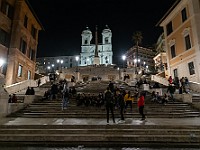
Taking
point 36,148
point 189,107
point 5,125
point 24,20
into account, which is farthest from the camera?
point 24,20

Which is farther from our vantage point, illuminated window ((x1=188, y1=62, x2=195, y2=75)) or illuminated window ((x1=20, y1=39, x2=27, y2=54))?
illuminated window ((x1=20, y1=39, x2=27, y2=54))

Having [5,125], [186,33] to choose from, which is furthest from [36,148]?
[186,33]

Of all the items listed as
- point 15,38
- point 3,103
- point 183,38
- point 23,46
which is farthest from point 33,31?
point 183,38

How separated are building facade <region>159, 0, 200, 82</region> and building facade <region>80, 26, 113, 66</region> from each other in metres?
60.8

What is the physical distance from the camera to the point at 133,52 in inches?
3452

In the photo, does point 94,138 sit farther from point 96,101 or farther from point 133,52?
point 133,52

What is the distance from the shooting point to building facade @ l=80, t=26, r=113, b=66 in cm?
8962

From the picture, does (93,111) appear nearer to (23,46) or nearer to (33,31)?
(23,46)

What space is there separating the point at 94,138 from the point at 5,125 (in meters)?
4.32

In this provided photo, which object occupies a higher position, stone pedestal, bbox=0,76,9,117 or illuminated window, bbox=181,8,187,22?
illuminated window, bbox=181,8,187,22

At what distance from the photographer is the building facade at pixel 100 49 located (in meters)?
89.6

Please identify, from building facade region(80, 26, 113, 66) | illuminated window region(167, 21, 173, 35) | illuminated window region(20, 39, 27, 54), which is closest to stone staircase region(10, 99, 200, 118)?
illuminated window region(20, 39, 27, 54)

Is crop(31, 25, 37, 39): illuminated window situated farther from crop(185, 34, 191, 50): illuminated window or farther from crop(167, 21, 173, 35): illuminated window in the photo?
crop(185, 34, 191, 50): illuminated window

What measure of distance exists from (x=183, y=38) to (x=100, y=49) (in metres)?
70.1
